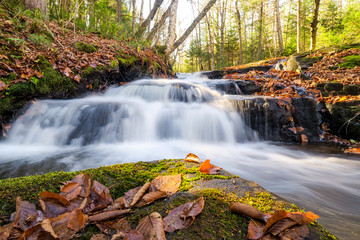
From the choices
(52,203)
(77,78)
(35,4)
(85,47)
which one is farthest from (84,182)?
(35,4)

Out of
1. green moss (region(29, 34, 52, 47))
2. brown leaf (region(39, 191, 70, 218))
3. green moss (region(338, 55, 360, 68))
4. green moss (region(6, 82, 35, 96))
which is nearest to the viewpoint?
brown leaf (region(39, 191, 70, 218))

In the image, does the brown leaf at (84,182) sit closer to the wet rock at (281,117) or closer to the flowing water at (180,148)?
the flowing water at (180,148)

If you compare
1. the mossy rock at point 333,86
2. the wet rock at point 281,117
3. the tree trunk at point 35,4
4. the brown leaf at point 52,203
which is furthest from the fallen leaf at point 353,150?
the tree trunk at point 35,4

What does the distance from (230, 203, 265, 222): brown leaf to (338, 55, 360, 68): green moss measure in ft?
30.7

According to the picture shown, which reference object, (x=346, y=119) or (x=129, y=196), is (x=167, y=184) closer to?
(x=129, y=196)

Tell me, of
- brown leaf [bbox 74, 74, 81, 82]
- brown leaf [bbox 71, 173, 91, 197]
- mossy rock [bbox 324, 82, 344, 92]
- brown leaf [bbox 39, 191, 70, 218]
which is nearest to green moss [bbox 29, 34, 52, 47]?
brown leaf [bbox 74, 74, 81, 82]

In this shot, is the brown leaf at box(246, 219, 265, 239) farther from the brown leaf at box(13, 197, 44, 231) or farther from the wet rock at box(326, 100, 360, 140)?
the wet rock at box(326, 100, 360, 140)

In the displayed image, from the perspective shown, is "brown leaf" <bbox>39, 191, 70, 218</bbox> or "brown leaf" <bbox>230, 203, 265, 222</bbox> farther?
"brown leaf" <bbox>39, 191, 70, 218</bbox>

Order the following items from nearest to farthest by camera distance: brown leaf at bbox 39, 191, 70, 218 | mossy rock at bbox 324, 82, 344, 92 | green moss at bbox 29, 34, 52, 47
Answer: brown leaf at bbox 39, 191, 70, 218 → green moss at bbox 29, 34, 52, 47 → mossy rock at bbox 324, 82, 344, 92

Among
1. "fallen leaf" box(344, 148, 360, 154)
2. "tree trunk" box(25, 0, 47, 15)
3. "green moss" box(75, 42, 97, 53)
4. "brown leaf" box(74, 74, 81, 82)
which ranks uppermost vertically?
"tree trunk" box(25, 0, 47, 15)

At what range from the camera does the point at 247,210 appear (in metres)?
0.91

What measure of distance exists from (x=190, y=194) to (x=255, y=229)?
384mm

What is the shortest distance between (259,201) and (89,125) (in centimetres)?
416

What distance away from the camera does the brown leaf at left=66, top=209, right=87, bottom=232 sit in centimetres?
87
